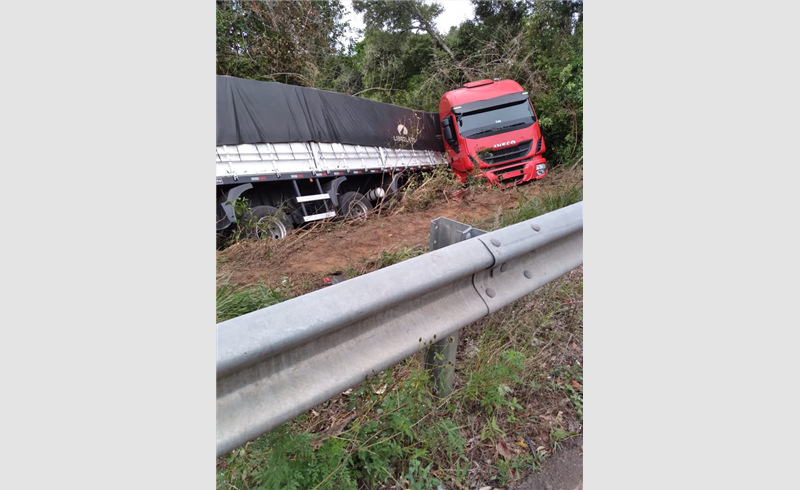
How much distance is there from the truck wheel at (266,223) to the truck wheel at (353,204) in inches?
52.6

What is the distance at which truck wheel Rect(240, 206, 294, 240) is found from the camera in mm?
6234

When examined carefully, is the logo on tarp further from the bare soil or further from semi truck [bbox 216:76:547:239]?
the bare soil

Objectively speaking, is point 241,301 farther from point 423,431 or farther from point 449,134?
point 449,134

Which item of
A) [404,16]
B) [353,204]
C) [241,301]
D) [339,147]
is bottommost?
[353,204]

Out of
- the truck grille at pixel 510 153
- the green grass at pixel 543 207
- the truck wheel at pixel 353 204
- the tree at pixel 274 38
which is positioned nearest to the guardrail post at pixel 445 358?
the green grass at pixel 543 207

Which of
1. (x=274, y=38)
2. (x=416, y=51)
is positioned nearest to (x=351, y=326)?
(x=274, y=38)

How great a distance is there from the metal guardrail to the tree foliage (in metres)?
10.2

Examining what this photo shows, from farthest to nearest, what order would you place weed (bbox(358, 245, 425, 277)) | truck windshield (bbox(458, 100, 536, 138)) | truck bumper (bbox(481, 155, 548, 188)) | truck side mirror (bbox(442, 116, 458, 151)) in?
truck side mirror (bbox(442, 116, 458, 151)) → truck windshield (bbox(458, 100, 536, 138)) → truck bumper (bbox(481, 155, 548, 188)) → weed (bbox(358, 245, 425, 277))

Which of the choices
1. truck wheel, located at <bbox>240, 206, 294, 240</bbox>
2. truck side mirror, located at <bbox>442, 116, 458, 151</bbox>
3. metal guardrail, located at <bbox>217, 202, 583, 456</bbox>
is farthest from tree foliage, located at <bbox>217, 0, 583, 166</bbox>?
metal guardrail, located at <bbox>217, 202, 583, 456</bbox>

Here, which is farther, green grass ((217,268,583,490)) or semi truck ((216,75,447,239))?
semi truck ((216,75,447,239))

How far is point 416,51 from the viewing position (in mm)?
17469

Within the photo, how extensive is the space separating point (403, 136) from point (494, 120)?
242 centimetres

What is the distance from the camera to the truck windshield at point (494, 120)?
10.3 m

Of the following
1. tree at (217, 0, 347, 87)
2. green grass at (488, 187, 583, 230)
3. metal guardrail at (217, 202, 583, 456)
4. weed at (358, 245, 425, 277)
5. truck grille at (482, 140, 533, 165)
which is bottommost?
truck grille at (482, 140, 533, 165)
